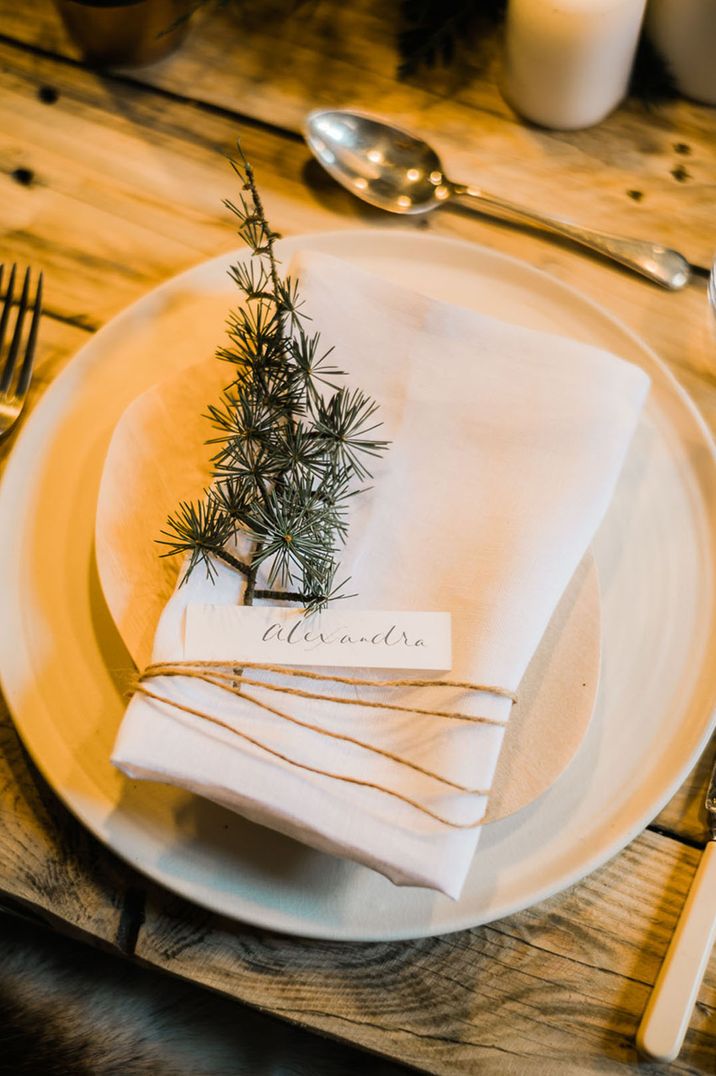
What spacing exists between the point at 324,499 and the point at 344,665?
9 centimetres

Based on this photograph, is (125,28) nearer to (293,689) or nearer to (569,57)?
(569,57)

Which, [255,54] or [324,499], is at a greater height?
[255,54]

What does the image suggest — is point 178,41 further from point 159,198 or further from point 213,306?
point 213,306

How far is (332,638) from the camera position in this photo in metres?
0.46

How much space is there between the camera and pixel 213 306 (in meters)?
0.63

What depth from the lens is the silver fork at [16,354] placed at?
2.06ft

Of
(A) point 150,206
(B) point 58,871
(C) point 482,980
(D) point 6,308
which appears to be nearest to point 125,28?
(A) point 150,206

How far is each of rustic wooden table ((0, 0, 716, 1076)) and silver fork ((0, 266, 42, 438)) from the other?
19mm

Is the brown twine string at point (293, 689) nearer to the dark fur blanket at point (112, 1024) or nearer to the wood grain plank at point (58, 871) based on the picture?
the wood grain plank at point (58, 871)

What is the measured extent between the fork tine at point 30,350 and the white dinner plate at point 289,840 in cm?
6

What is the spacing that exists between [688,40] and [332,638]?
0.60 metres

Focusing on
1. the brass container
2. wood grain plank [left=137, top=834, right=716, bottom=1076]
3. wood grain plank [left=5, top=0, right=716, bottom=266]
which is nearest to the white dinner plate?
wood grain plank [left=137, top=834, right=716, bottom=1076]

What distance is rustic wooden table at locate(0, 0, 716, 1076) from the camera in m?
0.49

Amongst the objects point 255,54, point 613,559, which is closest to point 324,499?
point 613,559
